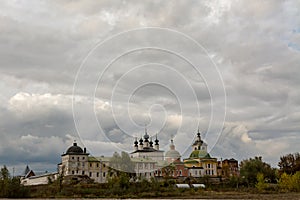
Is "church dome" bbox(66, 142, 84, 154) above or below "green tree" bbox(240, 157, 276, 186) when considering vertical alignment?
above

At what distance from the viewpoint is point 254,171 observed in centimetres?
11031

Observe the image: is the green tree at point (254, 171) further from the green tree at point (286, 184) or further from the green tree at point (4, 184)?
Answer: the green tree at point (4, 184)

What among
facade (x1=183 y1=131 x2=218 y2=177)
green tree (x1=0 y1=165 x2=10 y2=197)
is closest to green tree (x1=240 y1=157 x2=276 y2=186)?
facade (x1=183 y1=131 x2=218 y2=177)

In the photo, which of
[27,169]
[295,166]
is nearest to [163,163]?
[295,166]

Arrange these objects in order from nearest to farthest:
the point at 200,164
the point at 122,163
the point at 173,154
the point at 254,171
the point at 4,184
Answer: the point at 4,184, the point at 254,171, the point at 122,163, the point at 173,154, the point at 200,164

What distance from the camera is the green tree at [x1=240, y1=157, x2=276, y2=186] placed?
4303 inches

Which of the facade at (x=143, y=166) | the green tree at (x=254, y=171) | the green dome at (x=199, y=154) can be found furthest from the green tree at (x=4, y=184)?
the green dome at (x=199, y=154)

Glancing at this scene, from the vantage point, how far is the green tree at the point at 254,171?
109 meters

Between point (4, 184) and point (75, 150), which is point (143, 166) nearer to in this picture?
point (75, 150)

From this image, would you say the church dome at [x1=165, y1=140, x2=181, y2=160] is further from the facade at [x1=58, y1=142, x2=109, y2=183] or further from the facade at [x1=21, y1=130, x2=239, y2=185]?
the facade at [x1=58, y1=142, x2=109, y2=183]

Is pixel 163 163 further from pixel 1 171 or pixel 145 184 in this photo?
pixel 1 171

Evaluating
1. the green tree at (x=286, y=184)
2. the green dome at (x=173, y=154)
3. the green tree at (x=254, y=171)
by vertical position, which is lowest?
the green tree at (x=286, y=184)

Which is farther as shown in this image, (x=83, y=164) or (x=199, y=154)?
(x=199, y=154)

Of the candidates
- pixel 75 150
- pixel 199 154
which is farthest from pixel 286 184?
pixel 199 154
